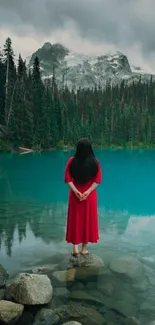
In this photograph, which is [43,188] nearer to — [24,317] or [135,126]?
[24,317]

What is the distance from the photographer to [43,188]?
1694cm

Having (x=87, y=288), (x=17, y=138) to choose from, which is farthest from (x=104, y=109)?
(x=87, y=288)

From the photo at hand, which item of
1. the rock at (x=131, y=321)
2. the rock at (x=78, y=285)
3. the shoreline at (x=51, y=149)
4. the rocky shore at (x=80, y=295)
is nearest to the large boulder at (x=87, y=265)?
the rocky shore at (x=80, y=295)

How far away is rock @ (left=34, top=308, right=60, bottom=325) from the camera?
4199 mm

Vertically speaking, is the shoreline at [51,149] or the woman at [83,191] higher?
the woman at [83,191]

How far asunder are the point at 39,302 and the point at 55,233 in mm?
4325

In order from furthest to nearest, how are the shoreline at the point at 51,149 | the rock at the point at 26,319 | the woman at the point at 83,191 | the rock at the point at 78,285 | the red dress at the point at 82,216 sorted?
the shoreline at the point at 51,149
the red dress at the point at 82,216
the woman at the point at 83,191
the rock at the point at 78,285
the rock at the point at 26,319

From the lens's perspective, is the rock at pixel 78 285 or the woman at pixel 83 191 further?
the woman at pixel 83 191

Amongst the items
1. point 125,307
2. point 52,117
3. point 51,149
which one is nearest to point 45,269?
point 125,307

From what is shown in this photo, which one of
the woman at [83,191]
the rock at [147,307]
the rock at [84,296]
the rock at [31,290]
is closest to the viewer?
the rock at [31,290]

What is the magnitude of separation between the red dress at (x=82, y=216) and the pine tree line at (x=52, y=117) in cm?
3567

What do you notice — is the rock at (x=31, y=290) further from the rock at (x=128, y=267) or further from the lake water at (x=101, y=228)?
the rock at (x=128, y=267)

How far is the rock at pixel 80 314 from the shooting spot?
170 inches

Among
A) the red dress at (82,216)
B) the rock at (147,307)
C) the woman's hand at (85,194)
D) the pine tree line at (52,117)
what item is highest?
the pine tree line at (52,117)
